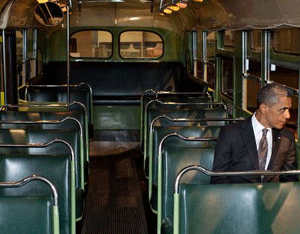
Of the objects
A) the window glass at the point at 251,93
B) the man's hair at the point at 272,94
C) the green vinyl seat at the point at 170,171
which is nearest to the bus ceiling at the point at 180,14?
the window glass at the point at 251,93

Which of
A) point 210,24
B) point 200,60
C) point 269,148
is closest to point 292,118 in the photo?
point 269,148

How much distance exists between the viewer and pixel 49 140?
5.93 m

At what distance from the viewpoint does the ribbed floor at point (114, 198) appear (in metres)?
6.49

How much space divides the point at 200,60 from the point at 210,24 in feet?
5.96

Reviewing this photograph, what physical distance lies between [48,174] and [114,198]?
292 cm

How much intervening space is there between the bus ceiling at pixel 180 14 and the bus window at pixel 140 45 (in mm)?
259

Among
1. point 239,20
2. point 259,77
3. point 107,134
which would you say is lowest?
point 107,134

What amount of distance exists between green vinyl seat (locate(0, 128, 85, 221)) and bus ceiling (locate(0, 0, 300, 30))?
1913mm

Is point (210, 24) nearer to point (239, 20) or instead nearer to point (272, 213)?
point (239, 20)

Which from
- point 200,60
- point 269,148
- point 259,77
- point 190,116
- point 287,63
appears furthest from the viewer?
point 200,60

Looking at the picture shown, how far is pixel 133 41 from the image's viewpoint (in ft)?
41.8

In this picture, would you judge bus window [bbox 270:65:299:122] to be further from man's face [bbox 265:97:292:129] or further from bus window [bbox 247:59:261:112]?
man's face [bbox 265:97:292:129]

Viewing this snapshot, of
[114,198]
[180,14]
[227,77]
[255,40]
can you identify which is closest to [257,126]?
[255,40]

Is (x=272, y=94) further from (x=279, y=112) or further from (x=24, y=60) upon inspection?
(x=24, y=60)
